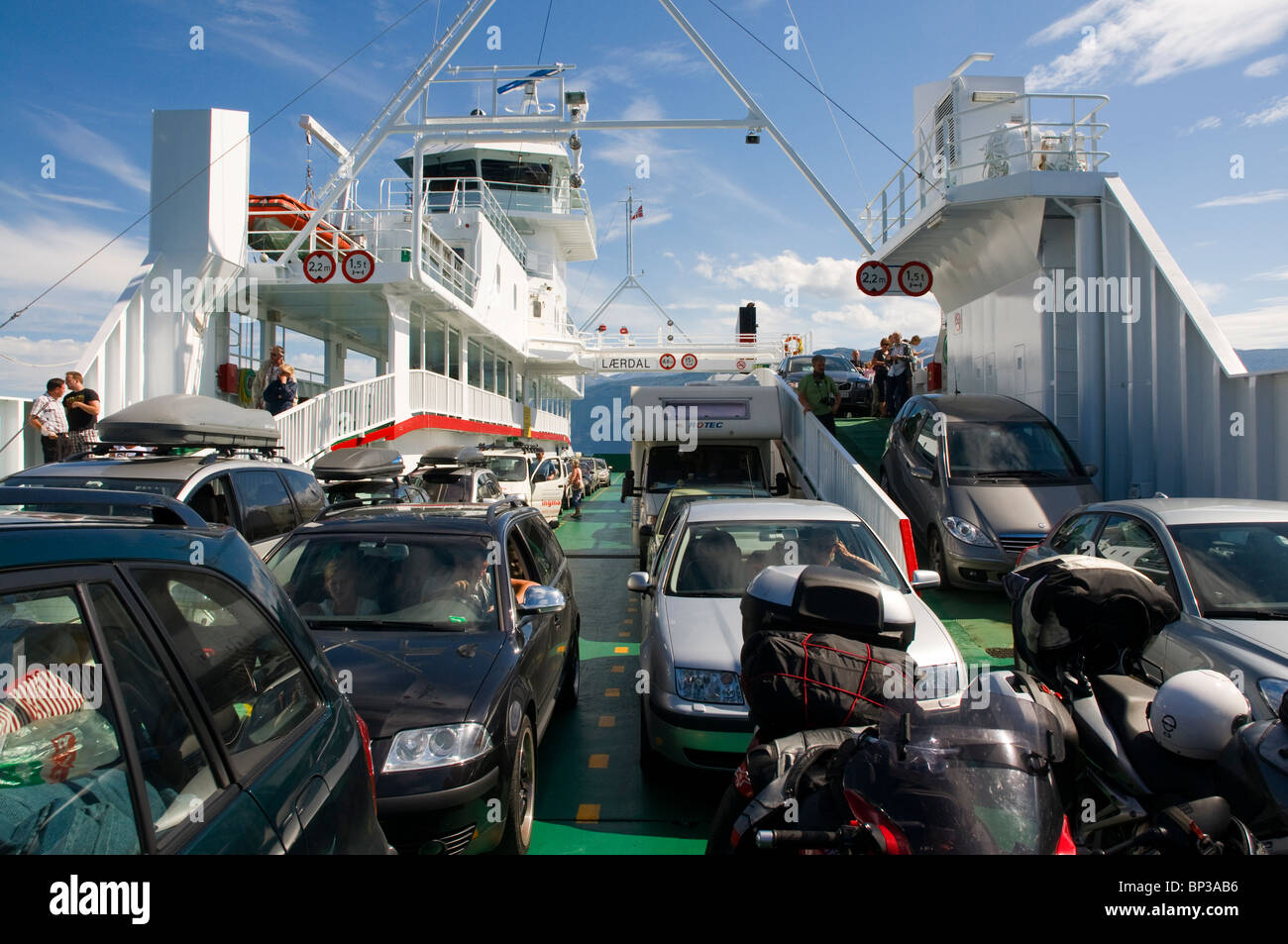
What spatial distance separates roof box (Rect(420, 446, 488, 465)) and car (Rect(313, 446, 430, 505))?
7.35ft

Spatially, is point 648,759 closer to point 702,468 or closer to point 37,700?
point 37,700

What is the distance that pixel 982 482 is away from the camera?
8.84 m

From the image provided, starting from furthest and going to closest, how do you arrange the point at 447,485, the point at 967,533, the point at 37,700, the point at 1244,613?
the point at 447,485 → the point at 967,533 → the point at 1244,613 → the point at 37,700

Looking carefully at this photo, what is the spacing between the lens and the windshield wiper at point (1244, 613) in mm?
4184

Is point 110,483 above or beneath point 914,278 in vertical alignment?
A: beneath

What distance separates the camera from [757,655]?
2465mm

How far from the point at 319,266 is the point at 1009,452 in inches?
493

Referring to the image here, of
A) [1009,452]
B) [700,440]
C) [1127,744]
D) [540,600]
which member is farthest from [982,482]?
[1127,744]

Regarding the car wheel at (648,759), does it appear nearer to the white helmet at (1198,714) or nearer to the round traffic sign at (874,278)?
the white helmet at (1198,714)

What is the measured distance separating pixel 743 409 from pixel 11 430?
9258 millimetres

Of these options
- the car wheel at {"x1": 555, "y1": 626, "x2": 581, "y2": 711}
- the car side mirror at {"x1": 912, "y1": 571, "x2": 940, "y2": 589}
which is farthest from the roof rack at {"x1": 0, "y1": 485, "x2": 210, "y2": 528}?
the car side mirror at {"x1": 912, "y1": 571, "x2": 940, "y2": 589}
